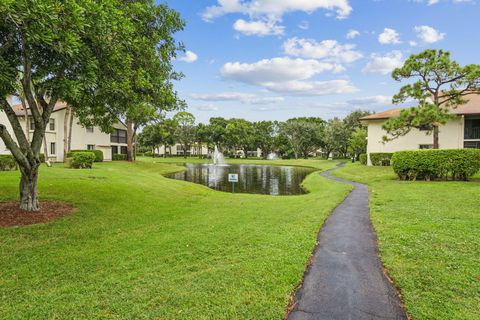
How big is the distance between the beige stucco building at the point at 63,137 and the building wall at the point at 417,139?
2707 cm

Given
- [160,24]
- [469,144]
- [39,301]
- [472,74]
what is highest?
[472,74]

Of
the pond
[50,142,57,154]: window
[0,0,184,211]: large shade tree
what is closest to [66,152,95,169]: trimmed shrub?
the pond

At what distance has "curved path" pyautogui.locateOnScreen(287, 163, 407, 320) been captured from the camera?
155 inches

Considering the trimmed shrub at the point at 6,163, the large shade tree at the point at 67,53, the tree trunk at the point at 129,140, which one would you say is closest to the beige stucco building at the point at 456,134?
the large shade tree at the point at 67,53

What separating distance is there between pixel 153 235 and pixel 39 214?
156 inches

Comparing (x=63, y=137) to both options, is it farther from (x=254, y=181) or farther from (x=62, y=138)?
(x=254, y=181)

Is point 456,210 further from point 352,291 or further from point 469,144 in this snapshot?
point 469,144

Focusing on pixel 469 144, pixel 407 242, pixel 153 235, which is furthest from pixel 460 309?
pixel 469 144

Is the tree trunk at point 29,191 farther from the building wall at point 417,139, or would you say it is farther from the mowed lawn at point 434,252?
the building wall at point 417,139

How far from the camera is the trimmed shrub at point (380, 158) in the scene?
100 ft

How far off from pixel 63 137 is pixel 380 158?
117ft

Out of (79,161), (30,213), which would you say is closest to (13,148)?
(30,213)

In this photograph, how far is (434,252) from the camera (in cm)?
600

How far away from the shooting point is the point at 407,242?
21.9ft
